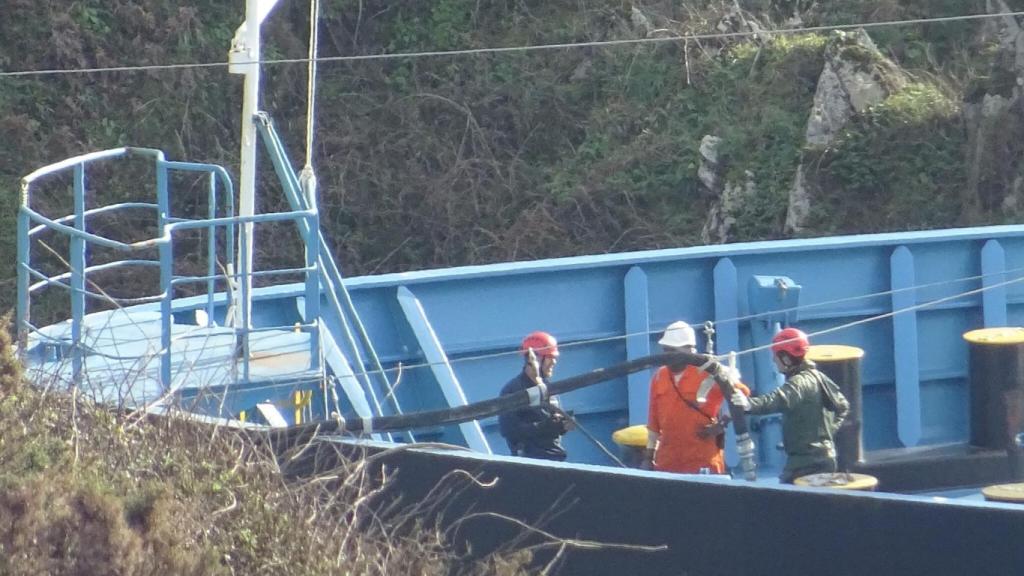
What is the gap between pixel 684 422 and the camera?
716 cm

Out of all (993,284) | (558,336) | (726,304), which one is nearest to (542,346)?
(558,336)

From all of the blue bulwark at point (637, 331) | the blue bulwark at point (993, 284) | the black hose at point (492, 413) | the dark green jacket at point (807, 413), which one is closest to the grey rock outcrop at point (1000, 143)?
the blue bulwark at point (993, 284)

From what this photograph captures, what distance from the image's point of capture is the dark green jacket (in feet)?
23.5

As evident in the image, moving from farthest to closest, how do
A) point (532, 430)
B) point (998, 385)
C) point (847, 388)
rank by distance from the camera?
point (998, 385) → point (847, 388) → point (532, 430)

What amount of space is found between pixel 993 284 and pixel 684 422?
9.85 ft

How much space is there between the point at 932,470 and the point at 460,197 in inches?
290

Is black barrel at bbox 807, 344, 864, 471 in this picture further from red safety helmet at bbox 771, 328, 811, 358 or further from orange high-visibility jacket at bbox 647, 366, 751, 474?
orange high-visibility jacket at bbox 647, 366, 751, 474

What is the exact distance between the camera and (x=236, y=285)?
740 cm

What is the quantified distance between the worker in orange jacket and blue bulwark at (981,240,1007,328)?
103 inches

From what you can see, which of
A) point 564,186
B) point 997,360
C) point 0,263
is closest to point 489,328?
point 997,360

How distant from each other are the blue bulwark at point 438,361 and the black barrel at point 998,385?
119 inches

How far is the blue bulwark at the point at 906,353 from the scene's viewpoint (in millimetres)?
8938

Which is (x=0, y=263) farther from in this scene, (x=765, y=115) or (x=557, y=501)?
(x=557, y=501)

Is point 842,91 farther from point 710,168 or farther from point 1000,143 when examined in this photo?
point 1000,143
